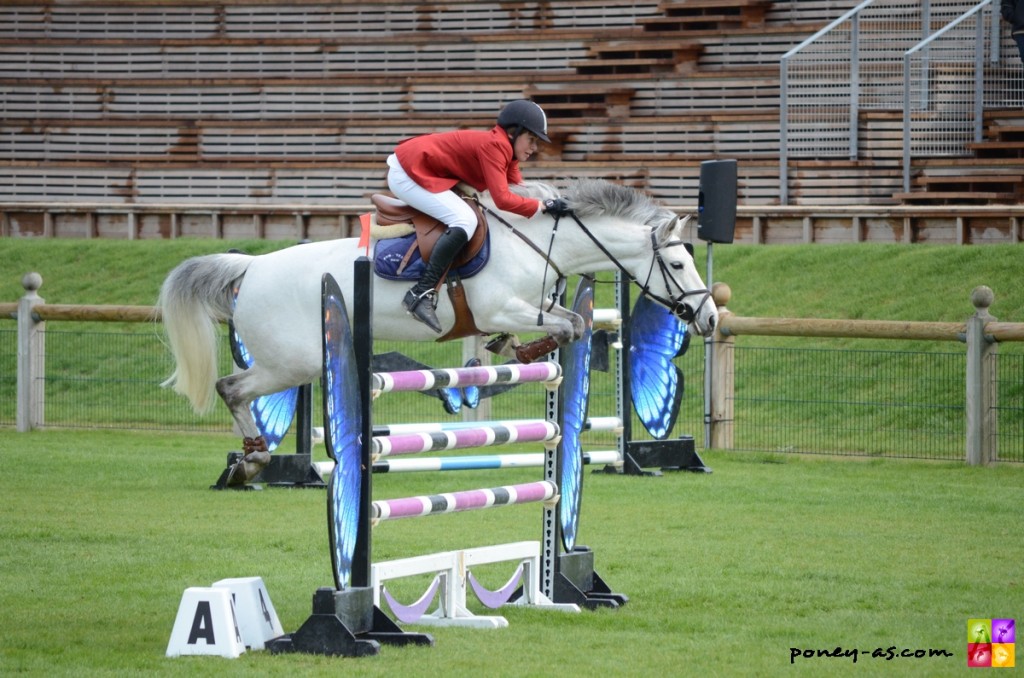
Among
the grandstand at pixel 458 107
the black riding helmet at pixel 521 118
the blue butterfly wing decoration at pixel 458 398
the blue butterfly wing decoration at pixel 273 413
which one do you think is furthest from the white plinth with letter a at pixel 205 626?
the grandstand at pixel 458 107

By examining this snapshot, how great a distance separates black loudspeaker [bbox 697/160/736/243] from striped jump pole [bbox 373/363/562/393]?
500 cm

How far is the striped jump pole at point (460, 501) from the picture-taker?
5523 millimetres

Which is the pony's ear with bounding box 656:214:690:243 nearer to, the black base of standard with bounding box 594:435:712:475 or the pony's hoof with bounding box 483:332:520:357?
the pony's hoof with bounding box 483:332:520:357

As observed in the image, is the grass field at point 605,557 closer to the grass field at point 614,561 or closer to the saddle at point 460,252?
the grass field at point 614,561

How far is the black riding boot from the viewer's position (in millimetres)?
6820

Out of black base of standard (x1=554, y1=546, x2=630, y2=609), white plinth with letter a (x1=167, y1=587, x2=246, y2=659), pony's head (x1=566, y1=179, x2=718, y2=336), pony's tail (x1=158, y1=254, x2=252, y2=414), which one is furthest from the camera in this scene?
pony's tail (x1=158, y1=254, x2=252, y2=414)

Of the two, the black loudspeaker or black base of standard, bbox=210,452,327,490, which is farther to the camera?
the black loudspeaker

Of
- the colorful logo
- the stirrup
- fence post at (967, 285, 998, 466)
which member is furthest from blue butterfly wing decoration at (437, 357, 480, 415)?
fence post at (967, 285, 998, 466)

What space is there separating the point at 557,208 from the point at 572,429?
1.13m

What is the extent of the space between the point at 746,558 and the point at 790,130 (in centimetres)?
1327

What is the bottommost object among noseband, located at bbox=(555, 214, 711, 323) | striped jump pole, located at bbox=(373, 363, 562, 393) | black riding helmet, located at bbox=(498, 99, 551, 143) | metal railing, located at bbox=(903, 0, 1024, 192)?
striped jump pole, located at bbox=(373, 363, 562, 393)

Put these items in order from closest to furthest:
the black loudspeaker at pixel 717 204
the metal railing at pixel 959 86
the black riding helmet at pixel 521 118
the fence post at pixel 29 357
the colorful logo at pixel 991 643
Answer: the colorful logo at pixel 991 643, the black riding helmet at pixel 521 118, the black loudspeaker at pixel 717 204, the fence post at pixel 29 357, the metal railing at pixel 959 86

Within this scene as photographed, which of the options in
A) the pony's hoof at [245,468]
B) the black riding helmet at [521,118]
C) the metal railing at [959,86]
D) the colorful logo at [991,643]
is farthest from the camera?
the metal railing at [959,86]

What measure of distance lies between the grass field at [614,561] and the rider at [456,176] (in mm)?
1526
